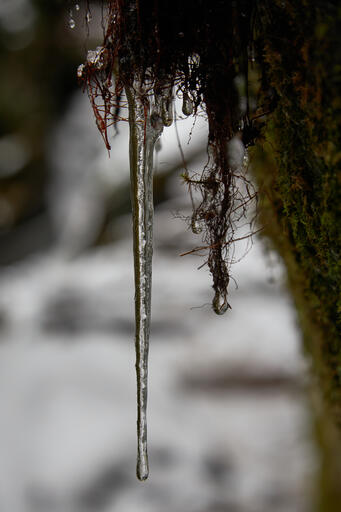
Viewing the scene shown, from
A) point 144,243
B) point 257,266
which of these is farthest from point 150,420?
point 144,243

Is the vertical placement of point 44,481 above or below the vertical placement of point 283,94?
below

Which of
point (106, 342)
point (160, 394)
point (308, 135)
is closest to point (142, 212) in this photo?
point (308, 135)

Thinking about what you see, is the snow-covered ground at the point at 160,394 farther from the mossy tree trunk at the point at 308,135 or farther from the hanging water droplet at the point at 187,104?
the hanging water droplet at the point at 187,104

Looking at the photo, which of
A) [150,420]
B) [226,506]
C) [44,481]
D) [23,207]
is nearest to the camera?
[226,506]

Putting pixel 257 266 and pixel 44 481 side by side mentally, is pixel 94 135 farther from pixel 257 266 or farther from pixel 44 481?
pixel 44 481

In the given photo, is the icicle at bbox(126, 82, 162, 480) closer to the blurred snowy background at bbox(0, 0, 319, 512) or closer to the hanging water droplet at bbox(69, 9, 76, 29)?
the hanging water droplet at bbox(69, 9, 76, 29)

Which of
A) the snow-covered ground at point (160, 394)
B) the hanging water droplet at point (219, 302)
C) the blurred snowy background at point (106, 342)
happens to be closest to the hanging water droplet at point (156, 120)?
the hanging water droplet at point (219, 302)
